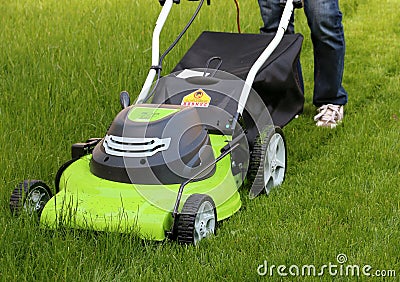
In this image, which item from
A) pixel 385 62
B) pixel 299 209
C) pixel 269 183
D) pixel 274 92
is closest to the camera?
pixel 299 209

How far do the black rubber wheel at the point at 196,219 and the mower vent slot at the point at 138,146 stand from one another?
235 millimetres

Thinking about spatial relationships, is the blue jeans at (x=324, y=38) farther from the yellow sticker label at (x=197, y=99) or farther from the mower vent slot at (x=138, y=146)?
the mower vent slot at (x=138, y=146)

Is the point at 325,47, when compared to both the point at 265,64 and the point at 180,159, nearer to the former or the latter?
the point at 265,64

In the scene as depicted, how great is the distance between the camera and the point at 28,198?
8.05 feet

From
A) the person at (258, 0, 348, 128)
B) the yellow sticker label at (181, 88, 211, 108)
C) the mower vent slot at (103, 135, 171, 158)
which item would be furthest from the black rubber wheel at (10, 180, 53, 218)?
the person at (258, 0, 348, 128)

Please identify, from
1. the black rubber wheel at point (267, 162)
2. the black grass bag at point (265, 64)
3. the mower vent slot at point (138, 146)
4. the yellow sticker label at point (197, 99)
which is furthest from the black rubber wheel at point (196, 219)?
the black grass bag at point (265, 64)

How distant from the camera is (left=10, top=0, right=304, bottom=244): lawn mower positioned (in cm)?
237

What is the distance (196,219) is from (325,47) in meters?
1.77

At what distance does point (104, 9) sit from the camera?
18.3 ft

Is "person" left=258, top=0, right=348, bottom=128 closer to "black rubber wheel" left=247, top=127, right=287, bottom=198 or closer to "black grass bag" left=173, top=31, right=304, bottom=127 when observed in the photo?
"black grass bag" left=173, top=31, right=304, bottom=127

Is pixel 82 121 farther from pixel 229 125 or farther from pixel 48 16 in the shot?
pixel 48 16

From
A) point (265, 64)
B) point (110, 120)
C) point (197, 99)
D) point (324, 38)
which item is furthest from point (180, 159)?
point (324, 38)

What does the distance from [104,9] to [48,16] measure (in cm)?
46

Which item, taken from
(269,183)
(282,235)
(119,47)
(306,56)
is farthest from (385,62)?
(282,235)
